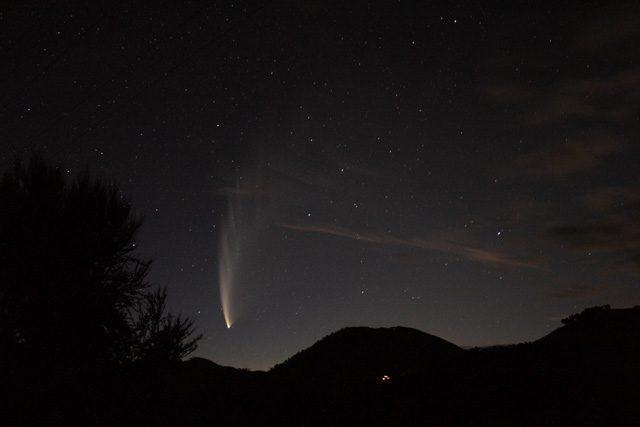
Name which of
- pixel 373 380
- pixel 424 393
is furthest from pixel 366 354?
pixel 424 393

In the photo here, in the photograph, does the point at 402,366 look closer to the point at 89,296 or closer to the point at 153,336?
the point at 153,336

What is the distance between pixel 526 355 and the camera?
13.3 meters

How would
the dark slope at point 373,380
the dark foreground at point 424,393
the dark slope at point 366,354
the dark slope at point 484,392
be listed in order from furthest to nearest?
the dark slope at point 366,354 < the dark slope at point 373,380 < the dark foreground at point 424,393 < the dark slope at point 484,392

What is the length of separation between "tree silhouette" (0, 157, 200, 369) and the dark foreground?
1.04 m

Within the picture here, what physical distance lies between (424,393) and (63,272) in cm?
1177

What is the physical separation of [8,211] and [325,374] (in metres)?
13.8

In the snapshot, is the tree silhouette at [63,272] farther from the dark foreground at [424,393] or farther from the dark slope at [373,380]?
the dark slope at [373,380]

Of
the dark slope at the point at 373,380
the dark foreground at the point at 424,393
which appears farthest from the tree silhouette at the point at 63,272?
the dark slope at the point at 373,380

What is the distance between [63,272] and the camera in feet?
52.7

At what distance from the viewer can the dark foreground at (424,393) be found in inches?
396

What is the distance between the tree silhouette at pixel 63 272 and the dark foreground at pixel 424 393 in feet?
3.40

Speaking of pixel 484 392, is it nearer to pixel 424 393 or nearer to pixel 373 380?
pixel 424 393

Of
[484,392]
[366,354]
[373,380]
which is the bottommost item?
[484,392]

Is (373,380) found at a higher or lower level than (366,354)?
lower
